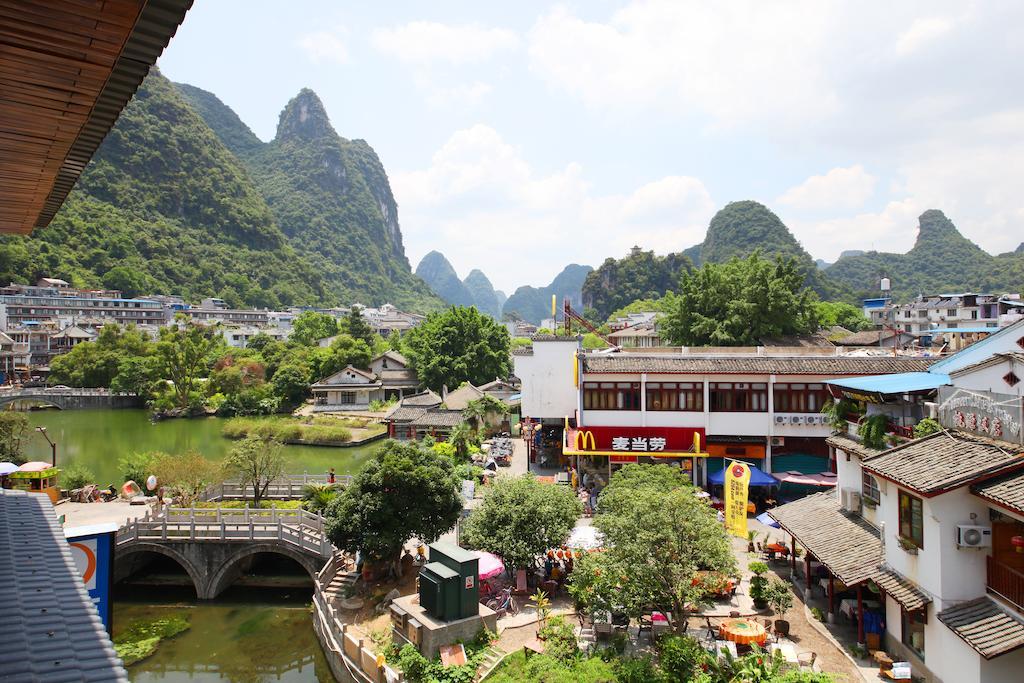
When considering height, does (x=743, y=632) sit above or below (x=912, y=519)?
below

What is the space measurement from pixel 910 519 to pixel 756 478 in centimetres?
1021

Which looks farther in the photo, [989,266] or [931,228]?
[931,228]

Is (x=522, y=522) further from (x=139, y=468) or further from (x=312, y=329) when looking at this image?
(x=312, y=329)

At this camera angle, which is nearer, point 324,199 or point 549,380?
point 549,380

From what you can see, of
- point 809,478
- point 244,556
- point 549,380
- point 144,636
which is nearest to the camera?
point 144,636

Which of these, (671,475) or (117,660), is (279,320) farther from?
(117,660)

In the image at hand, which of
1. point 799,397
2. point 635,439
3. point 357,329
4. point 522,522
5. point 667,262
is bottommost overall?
point 522,522

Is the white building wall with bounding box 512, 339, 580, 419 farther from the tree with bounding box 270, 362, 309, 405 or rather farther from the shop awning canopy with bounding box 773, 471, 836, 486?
the tree with bounding box 270, 362, 309, 405

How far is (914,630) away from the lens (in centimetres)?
1102

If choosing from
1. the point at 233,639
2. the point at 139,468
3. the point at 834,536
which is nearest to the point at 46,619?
the point at 834,536

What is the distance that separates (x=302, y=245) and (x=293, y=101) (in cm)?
6133

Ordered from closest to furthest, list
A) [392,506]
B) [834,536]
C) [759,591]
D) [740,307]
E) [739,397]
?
[834,536] → [759,591] → [392,506] → [739,397] → [740,307]

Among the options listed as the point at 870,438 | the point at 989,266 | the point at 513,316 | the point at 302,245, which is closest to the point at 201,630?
the point at 870,438

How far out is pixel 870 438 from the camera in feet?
46.1
